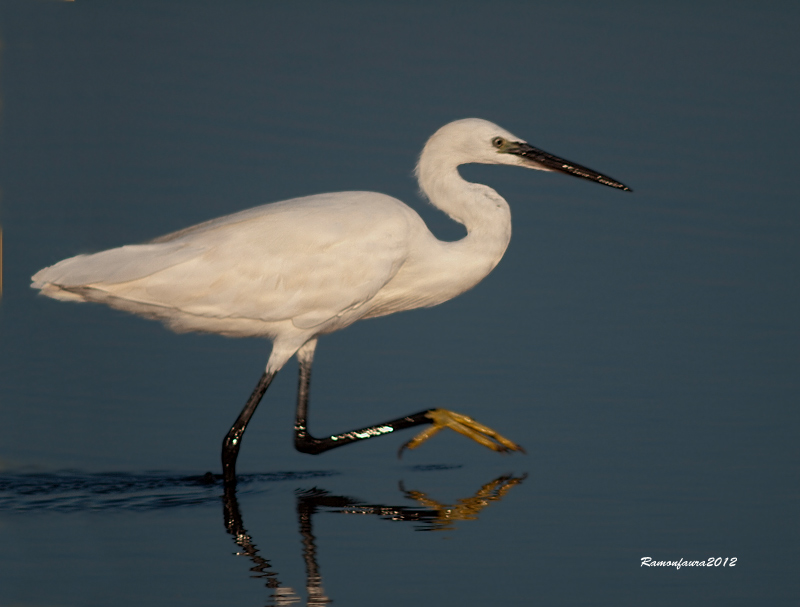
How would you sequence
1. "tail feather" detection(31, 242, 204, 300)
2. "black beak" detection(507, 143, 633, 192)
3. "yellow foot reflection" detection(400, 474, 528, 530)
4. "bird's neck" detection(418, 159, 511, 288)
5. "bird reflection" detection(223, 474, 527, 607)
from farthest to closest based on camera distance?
"black beak" detection(507, 143, 633, 192) < "bird's neck" detection(418, 159, 511, 288) < "tail feather" detection(31, 242, 204, 300) < "yellow foot reflection" detection(400, 474, 528, 530) < "bird reflection" detection(223, 474, 527, 607)

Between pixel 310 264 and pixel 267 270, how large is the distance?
0.27m

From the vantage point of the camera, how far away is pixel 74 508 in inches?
232

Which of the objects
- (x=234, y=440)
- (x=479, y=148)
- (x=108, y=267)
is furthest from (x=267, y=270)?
(x=479, y=148)

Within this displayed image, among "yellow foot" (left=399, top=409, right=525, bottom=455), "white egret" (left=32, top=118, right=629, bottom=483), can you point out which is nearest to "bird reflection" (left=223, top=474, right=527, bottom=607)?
"yellow foot" (left=399, top=409, right=525, bottom=455)

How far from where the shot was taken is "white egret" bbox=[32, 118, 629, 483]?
19.8 ft

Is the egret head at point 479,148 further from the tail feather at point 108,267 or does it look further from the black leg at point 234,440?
the black leg at point 234,440

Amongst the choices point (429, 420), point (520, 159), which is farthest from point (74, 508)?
point (520, 159)

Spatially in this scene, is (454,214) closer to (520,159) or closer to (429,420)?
(520,159)

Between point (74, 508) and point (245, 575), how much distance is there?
1567 millimetres

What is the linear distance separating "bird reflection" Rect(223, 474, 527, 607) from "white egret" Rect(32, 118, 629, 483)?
15.5 inches

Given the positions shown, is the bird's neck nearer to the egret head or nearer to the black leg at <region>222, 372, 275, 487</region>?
the egret head

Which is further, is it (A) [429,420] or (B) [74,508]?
(A) [429,420]


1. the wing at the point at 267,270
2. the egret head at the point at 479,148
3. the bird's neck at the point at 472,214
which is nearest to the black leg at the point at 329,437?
the wing at the point at 267,270

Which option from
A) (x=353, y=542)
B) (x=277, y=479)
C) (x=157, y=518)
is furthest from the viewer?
(x=277, y=479)
